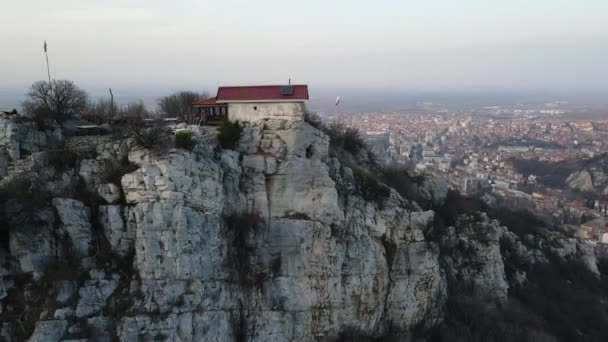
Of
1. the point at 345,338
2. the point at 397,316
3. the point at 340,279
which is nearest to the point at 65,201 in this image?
the point at 340,279

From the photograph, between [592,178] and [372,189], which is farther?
[592,178]

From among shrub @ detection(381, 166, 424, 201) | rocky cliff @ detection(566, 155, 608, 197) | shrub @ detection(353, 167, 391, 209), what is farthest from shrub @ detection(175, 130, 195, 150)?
rocky cliff @ detection(566, 155, 608, 197)

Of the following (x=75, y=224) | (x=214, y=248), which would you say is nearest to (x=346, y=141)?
(x=214, y=248)

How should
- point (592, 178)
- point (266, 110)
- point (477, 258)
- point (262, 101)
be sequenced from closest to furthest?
1. point (262, 101)
2. point (266, 110)
3. point (477, 258)
4. point (592, 178)

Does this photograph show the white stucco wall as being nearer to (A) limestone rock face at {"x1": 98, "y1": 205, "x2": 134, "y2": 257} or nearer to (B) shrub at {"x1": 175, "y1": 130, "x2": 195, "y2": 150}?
(B) shrub at {"x1": 175, "y1": 130, "x2": 195, "y2": 150}

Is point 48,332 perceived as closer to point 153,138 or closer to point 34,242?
point 34,242
